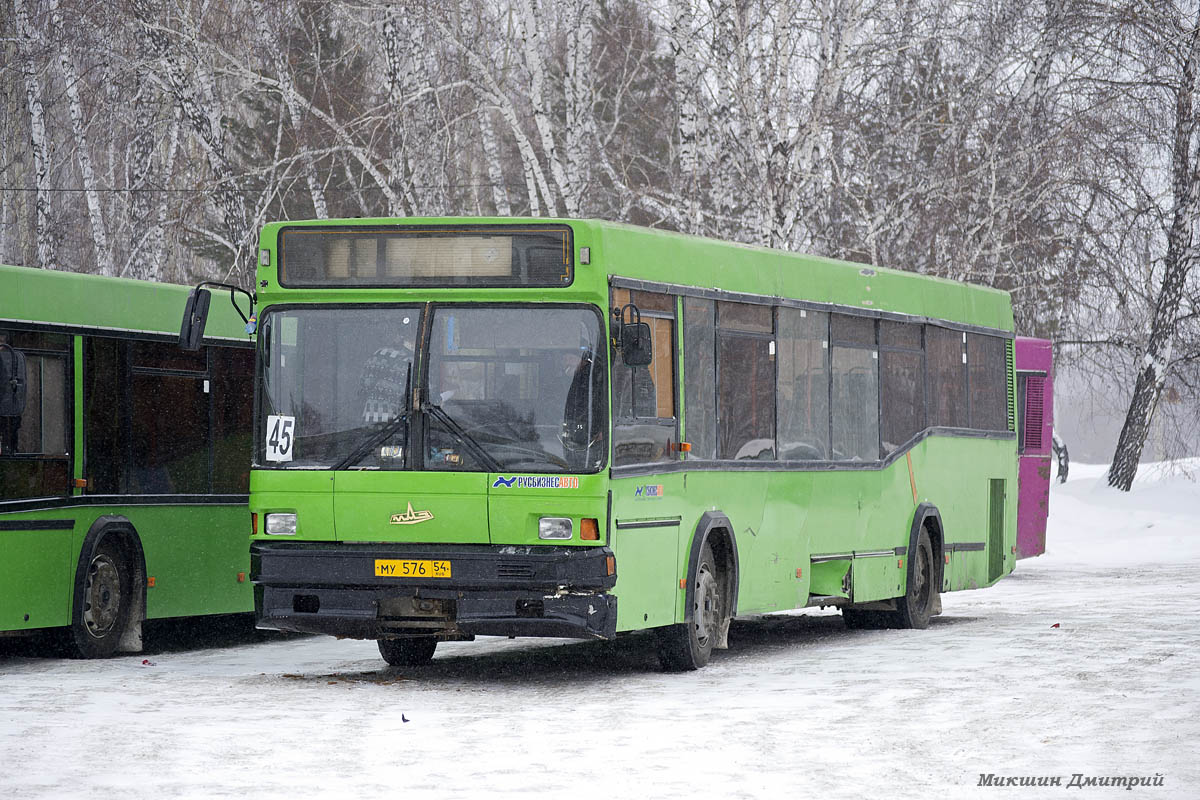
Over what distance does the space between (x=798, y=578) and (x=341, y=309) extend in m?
4.32

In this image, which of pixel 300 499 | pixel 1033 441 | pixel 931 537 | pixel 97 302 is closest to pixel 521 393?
pixel 300 499

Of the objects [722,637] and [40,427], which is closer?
[722,637]

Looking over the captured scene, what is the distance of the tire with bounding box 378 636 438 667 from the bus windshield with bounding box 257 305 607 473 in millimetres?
1856

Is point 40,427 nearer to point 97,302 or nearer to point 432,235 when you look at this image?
point 97,302

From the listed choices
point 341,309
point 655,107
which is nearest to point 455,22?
point 655,107

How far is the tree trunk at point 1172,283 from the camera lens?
3509 cm

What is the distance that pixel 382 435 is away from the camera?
13.2 meters

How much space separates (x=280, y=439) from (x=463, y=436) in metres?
1.19

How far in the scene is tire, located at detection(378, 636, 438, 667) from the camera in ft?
48.1

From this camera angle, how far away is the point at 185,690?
13148mm

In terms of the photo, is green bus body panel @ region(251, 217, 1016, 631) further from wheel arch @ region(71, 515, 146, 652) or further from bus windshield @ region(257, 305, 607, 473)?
wheel arch @ region(71, 515, 146, 652)

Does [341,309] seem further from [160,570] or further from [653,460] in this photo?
[160,570]

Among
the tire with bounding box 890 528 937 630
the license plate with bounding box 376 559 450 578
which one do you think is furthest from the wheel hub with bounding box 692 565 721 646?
the tire with bounding box 890 528 937 630

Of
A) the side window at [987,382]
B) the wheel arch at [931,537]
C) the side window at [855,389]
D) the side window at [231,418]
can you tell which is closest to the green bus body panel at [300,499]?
the side window at [231,418]
